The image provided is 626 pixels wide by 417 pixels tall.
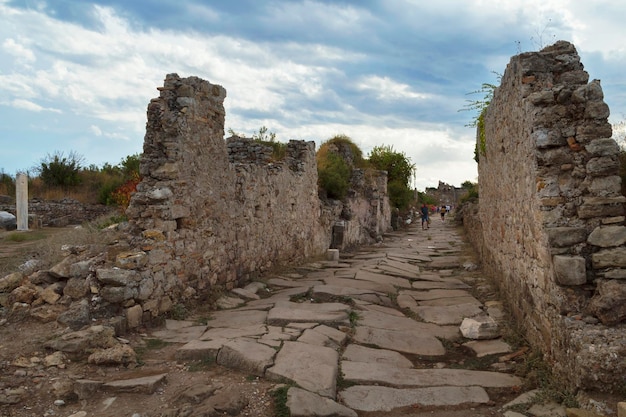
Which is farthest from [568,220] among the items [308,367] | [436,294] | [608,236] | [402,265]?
[402,265]

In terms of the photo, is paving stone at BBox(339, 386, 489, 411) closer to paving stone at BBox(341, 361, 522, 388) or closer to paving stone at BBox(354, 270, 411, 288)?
paving stone at BBox(341, 361, 522, 388)

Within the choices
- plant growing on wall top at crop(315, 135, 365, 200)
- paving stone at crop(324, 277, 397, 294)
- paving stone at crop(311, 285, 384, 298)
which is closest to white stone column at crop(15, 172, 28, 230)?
plant growing on wall top at crop(315, 135, 365, 200)

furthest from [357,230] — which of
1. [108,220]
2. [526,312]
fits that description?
[526,312]

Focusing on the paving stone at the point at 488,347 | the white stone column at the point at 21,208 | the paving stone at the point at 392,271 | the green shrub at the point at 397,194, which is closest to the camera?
the paving stone at the point at 488,347

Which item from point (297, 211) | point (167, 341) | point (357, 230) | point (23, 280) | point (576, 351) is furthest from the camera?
point (357, 230)

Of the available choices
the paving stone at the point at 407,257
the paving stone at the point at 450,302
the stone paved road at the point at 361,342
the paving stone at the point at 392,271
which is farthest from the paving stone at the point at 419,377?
the paving stone at the point at 407,257

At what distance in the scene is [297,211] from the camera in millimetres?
11680

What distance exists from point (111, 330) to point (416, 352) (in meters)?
3.09

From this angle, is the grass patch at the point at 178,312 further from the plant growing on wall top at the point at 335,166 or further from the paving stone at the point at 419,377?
the plant growing on wall top at the point at 335,166

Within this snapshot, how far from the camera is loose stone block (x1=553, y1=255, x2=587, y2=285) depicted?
386 centimetres

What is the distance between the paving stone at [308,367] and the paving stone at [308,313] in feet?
3.46

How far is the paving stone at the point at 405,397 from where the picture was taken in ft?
12.2

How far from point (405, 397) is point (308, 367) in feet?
2.77

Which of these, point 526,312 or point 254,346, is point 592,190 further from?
point 254,346
